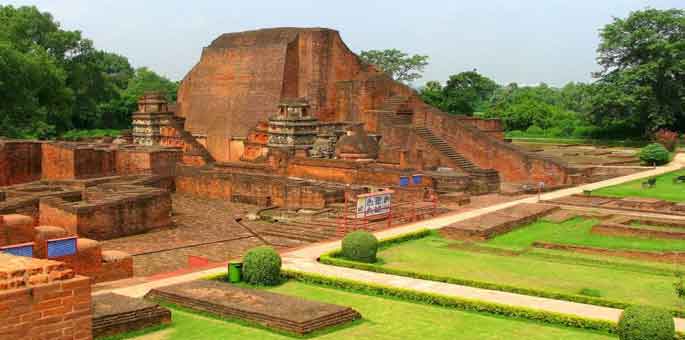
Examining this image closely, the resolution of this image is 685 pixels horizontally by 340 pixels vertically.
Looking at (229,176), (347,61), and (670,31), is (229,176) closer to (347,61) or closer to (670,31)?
(347,61)

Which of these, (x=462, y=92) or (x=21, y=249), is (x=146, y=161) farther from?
(x=462, y=92)

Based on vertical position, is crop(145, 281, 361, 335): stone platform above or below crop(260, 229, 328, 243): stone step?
above

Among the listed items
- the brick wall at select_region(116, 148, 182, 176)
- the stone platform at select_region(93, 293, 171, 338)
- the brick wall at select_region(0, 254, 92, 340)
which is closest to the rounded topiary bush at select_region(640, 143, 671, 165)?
the brick wall at select_region(116, 148, 182, 176)

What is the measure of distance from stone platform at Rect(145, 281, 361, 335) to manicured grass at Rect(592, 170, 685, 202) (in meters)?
14.2

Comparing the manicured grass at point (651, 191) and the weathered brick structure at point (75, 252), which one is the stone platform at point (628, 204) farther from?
the weathered brick structure at point (75, 252)

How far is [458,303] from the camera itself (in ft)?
34.8

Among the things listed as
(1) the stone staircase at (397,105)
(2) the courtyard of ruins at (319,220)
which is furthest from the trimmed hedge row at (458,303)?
(1) the stone staircase at (397,105)

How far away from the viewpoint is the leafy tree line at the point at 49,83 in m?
35.9

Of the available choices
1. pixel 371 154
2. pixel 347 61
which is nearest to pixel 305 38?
pixel 347 61

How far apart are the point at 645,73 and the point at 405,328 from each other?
31.5 meters

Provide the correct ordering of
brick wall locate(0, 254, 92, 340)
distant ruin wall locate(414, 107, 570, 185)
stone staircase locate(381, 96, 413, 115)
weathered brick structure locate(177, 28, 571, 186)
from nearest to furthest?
brick wall locate(0, 254, 92, 340), distant ruin wall locate(414, 107, 570, 185), weathered brick structure locate(177, 28, 571, 186), stone staircase locate(381, 96, 413, 115)

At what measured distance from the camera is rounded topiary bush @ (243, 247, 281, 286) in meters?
11.8

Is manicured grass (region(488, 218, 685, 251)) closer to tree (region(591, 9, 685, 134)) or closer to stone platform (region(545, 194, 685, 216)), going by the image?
stone platform (region(545, 194, 685, 216))

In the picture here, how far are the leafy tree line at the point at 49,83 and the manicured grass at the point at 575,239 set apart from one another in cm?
2715
